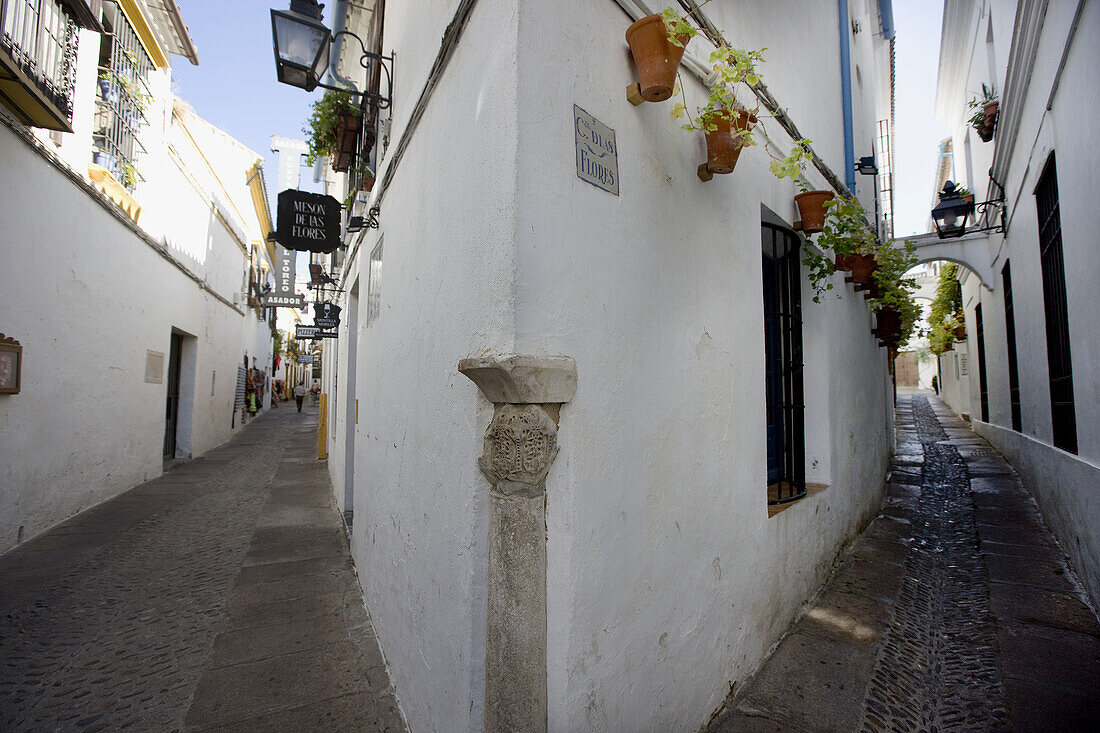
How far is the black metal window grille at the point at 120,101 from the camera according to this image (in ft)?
20.9

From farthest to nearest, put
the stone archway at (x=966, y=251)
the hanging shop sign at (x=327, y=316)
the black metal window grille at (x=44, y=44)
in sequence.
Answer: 1. the hanging shop sign at (x=327, y=316)
2. the stone archway at (x=966, y=251)
3. the black metal window grille at (x=44, y=44)

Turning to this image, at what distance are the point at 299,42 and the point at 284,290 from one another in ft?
41.3

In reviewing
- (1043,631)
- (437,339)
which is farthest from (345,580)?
(1043,631)

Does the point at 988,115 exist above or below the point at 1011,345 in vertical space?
above

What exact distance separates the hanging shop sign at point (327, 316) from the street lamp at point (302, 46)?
16.9ft

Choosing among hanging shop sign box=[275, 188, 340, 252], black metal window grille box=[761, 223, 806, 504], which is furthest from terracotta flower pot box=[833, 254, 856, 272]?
hanging shop sign box=[275, 188, 340, 252]

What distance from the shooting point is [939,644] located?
3.10m

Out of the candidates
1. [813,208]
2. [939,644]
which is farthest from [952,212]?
[939,644]

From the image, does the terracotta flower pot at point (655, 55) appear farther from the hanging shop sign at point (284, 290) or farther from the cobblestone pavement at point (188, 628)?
the hanging shop sign at point (284, 290)

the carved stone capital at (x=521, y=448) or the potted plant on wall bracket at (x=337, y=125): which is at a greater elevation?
the potted plant on wall bracket at (x=337, y=125)

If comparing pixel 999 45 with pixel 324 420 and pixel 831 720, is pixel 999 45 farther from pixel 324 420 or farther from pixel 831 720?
pixel 324 420

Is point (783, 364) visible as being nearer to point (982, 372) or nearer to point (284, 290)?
point (982, 372)

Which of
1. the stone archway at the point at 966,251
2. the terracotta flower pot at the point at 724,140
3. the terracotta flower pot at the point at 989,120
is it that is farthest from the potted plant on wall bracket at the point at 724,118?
the terracotta flower pot at the point at 989,120

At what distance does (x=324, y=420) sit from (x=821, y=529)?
9291mm
